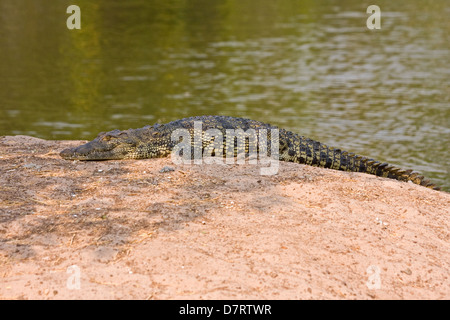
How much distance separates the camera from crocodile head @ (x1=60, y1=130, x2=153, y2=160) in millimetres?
7461

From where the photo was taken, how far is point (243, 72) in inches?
730

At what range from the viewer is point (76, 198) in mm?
5742

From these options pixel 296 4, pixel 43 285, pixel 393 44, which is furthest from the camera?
pixel 296 4

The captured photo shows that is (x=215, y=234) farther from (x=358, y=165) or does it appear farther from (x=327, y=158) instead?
(x=358, y=165)

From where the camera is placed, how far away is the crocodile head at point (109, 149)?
7.46m

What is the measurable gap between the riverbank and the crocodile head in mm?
587

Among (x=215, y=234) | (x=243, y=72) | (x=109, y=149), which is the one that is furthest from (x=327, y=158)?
(x=243, y=72)

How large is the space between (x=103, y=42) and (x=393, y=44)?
11443 millimetres

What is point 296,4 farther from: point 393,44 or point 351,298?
point 351,298

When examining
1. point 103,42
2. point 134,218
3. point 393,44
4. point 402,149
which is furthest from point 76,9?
point 134,218

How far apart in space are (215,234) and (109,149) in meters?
3.18

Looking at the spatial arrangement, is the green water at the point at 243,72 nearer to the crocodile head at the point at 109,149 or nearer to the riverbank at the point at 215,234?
the riverbank at the point at 215,234

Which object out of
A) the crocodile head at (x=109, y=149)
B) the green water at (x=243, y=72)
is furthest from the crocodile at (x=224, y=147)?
the green water at (x=243, y=72)

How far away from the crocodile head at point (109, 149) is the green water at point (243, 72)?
4.76 m
